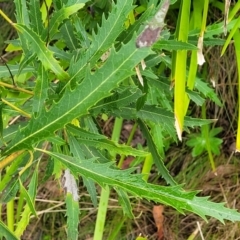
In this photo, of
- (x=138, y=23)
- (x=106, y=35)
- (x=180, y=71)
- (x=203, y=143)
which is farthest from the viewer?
(x=203, y=143)

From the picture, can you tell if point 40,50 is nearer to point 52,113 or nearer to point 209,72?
point 52,113

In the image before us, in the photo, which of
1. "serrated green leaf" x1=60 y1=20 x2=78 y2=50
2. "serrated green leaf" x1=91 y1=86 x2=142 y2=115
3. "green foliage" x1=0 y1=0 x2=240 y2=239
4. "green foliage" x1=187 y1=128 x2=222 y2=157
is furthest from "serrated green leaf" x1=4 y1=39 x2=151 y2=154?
"green foliage" x1=187 y1=128 x2=222 y2=157

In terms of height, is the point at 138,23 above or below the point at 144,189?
above

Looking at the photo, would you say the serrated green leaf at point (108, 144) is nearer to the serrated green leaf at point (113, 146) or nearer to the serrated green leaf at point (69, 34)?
the serrated green leaf at point (113, 146)

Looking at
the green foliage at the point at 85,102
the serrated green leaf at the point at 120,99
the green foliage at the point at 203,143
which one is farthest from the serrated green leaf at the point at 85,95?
the green foliage at the point at 203,143

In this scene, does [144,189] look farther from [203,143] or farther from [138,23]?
[203,143]

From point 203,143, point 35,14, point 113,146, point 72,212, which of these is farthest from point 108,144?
point 203,143

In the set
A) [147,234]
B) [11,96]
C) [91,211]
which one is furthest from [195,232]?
[11,96]
